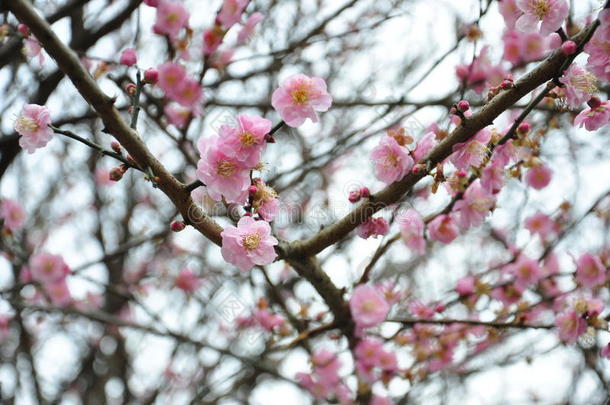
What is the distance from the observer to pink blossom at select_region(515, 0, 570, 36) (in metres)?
1.81

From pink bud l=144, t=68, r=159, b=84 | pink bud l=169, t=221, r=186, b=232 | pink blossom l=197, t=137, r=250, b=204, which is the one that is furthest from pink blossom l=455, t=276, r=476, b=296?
pink bud l=144, t=68, r=159, b=84

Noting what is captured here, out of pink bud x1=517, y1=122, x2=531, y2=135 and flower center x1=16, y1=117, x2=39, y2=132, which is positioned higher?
flower center x1=16, y1=117, x2=39, y2=132

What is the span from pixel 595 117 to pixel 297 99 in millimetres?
1028

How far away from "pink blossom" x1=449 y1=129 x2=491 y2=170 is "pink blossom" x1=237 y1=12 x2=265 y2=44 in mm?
2090

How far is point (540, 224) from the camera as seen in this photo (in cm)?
398

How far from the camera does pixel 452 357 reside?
369 cm

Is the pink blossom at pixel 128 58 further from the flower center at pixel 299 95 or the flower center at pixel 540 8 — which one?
the flower center at pixel 540 8

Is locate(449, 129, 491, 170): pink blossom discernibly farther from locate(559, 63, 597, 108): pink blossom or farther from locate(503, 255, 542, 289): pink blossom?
locate(503, 255, 542, 289): pink blossom

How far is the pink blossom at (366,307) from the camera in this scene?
2.72 m

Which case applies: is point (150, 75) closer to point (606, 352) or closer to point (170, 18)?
point (170, 18)

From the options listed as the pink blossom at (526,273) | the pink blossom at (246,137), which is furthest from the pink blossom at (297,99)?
the pink blossom at (526,273)

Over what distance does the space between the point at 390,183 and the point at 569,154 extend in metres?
3.42

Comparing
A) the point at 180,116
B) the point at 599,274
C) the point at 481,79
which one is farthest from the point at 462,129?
the point at 180,116

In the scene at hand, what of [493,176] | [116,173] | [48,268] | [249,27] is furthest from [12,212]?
[493,176]
